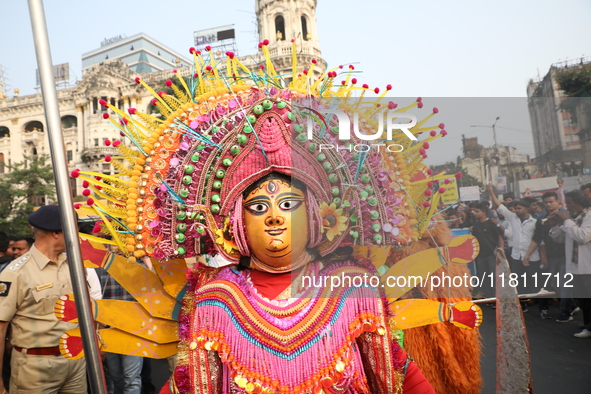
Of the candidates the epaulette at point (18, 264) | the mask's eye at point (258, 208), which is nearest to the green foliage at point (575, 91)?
the mask's eye at point (258, 208)

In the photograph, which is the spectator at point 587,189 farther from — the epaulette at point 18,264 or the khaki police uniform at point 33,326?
the epaulette at point 18,264

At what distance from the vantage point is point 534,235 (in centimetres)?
183

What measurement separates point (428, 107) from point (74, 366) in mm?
2681

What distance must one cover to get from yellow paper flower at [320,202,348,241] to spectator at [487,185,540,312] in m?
0.63

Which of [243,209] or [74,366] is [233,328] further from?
[74,366]

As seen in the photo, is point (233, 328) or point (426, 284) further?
point (426, 284)

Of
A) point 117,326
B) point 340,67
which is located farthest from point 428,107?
point 117,326

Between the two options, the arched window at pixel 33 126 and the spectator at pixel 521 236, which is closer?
the spectator at pixel 521 236

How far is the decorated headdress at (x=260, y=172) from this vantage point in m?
1.95

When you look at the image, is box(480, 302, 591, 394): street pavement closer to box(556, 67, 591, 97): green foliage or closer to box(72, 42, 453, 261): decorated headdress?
box(556, 67, 591, 97): green foliage

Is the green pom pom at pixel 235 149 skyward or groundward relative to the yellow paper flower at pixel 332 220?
skyward

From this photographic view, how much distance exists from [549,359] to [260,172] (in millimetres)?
4303

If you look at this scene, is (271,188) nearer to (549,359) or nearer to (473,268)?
(473,268)

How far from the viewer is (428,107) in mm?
1955
